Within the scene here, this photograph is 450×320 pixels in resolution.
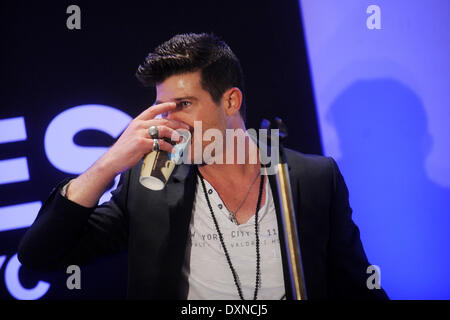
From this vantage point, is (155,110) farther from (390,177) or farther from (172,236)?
(390,177)

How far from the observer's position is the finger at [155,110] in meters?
1.59

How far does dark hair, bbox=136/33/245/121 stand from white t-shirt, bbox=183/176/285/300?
1.91 feet

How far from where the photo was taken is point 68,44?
2438mm

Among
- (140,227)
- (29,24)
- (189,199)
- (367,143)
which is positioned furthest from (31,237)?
(367,143)

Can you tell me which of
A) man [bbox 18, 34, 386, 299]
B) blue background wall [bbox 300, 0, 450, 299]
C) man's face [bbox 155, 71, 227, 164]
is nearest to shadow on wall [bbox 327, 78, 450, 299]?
blue background wall [bbox 300, 0, 450, 299]

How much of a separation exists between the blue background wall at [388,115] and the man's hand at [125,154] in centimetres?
128

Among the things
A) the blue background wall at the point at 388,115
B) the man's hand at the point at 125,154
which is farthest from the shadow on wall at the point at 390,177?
the man's hand at the point at 125,154

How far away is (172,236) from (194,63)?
2.61ft

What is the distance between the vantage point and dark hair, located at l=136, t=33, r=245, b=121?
6.09 ft

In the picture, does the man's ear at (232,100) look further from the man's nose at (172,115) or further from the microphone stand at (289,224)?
the microphone stand at (289,224)

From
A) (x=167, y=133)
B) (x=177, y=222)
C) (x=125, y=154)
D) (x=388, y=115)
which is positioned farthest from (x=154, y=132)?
(x=388, y=115)

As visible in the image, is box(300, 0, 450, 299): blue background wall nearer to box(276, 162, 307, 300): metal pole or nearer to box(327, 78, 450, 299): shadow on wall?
box(327, 78, 450, 299): shadow on wall

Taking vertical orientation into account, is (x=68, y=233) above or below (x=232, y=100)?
below

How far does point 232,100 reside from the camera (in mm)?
2018
